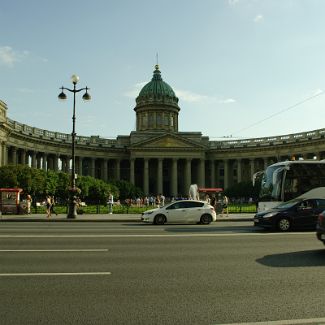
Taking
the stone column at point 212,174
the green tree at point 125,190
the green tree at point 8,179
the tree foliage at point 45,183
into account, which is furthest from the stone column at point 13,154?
the stone column at point 212,174

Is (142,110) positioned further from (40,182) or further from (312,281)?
(312,281)

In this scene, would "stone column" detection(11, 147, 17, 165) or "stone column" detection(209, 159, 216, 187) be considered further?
"stone column" detection(209, 159, 216, 187)

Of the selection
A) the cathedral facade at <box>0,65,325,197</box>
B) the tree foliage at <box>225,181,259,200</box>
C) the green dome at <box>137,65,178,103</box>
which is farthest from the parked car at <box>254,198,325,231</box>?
the green dome at <box>137,65,178,103</box>

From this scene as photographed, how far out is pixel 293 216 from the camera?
25.6 meters

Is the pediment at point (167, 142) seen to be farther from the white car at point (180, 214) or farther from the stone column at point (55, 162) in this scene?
the white car at point (180, 214)

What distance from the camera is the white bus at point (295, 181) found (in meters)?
30.8

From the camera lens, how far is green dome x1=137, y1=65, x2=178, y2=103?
148375 millimetres

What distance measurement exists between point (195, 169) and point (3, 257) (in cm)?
12179

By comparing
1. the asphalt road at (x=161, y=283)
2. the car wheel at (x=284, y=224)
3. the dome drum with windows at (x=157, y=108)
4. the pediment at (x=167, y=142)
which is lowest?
the asphalt road at (x=161, y=283)

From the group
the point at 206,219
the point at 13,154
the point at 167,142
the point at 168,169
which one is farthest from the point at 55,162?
the point at 206,219

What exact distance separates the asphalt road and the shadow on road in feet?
0.09

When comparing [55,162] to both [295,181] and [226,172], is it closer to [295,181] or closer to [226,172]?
[226,172]

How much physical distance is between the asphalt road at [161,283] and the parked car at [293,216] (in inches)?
302

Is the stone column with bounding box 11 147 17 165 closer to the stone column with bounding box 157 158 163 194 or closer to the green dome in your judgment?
the stone column with bounding box 157 158 163 194
